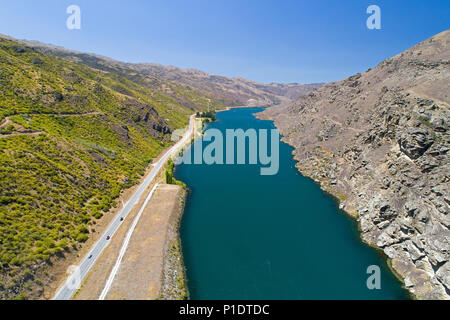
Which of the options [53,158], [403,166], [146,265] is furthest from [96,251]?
[403,166]

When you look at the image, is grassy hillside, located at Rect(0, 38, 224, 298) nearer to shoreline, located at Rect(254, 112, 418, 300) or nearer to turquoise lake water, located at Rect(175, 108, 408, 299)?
turquoise lake water, located at Rect(175, 108, 408, 299)

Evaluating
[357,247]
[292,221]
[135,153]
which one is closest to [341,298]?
[357,247]

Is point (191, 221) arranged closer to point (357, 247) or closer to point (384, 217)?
point (357, 247)

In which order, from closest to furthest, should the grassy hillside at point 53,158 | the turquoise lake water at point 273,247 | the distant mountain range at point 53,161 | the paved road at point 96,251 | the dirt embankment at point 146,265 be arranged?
1. the paved road at point 96,251
2. the dirt embankment at point 146,265
3. the distant mountain range at point 53,161
4. the grassy hillside at point 53,158
5. the turquoise lake water at point 273,247

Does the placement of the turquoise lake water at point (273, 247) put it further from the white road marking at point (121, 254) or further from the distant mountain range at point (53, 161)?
the distant mountain range at point (53, 161)

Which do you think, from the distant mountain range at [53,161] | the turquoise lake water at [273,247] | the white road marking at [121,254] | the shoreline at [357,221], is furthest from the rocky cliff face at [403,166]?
the distant mountain range at [53,161]

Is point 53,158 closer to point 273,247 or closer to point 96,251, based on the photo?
point 96,251

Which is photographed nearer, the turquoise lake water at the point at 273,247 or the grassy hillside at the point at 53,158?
the grassy hillside at the point at 53,158
